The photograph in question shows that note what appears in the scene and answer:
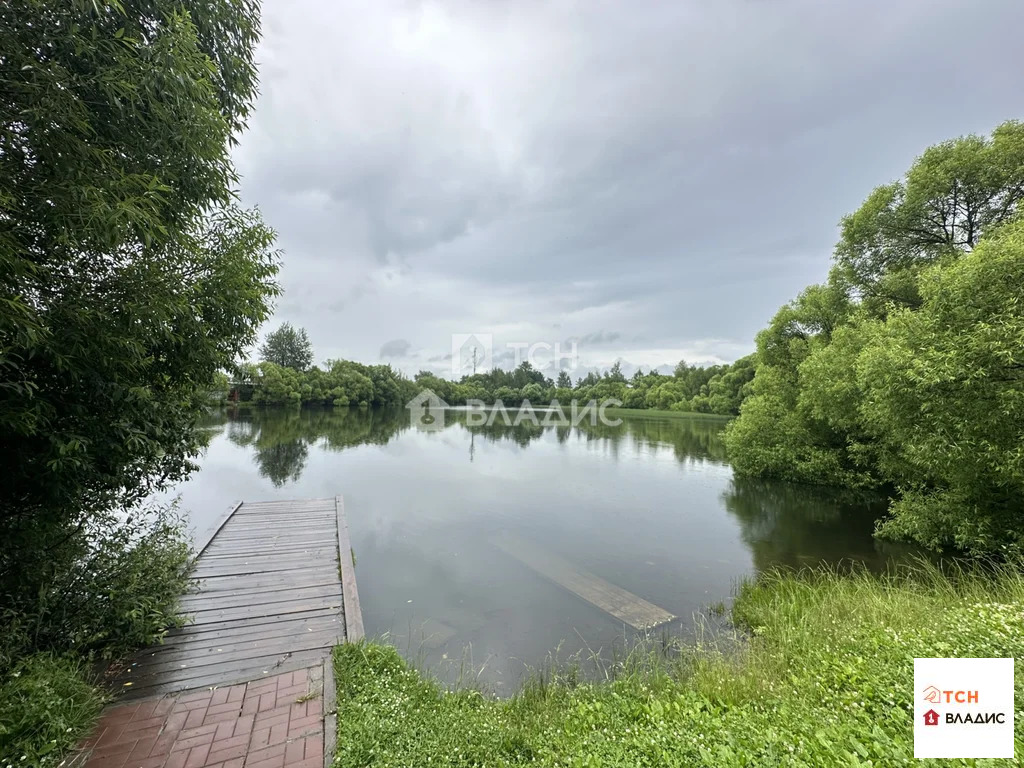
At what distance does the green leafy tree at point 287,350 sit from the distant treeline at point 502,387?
12.2 inches

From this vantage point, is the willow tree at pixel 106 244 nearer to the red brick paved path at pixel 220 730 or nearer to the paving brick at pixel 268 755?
the red brick paved path at pixel 220 730

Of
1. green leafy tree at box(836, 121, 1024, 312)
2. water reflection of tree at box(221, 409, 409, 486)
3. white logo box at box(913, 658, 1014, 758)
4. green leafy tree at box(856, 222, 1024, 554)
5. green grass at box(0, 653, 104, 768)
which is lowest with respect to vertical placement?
water reflection of tree at box(221, 409, 409, 486)

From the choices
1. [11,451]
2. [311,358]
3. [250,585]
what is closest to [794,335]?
[250,585]

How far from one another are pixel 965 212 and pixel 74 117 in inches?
706

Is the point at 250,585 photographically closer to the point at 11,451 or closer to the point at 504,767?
the point at 11,451

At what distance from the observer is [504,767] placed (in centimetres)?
251

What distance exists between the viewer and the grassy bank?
7.81ft

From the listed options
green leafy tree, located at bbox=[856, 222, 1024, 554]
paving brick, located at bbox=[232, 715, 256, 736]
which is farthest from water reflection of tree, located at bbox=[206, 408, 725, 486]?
green leafy tree, located at bbox=[856, 222, 1024, 554]

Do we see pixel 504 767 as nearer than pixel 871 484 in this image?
Yes

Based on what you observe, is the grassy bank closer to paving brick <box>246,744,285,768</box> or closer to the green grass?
paving brick <box>246,744,285,768</box>

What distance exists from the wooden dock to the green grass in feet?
1.16

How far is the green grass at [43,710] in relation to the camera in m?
2.26

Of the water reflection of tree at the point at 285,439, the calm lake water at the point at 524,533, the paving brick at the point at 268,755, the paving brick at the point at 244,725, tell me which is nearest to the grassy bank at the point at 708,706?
the paving brick at the point at 268,755

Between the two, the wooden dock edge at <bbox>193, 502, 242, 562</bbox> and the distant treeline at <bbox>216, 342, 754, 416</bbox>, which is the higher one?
the distant treeline at <bbox>216, 342, 754, 416</bbox>
